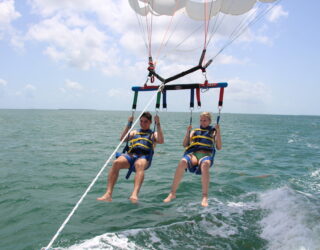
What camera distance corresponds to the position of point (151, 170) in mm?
10203

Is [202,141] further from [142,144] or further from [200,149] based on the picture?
[142,144]

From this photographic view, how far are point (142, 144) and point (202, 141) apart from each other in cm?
123

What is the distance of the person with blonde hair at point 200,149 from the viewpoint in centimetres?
540

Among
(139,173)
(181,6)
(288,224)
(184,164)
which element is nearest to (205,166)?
(184,164)

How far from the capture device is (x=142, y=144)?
5.69 m

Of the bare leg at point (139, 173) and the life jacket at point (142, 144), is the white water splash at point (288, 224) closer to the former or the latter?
the bare leg at point (139, 173)

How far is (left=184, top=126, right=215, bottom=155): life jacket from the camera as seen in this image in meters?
5.78

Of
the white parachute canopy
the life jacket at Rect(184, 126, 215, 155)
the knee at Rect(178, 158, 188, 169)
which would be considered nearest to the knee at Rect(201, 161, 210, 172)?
the knee at Rect(178, 158, 188, 169)

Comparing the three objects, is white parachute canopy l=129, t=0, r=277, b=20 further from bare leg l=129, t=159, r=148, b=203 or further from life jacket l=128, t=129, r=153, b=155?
bare leg l=129, t=159, r=148, b=203

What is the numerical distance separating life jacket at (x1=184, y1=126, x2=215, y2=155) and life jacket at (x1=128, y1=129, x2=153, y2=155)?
790mm

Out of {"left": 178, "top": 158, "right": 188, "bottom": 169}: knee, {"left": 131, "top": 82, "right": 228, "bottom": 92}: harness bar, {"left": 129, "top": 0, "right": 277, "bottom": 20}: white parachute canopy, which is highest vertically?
{"left": 129, "top": 0, "right": 277, "bottom": 20}: white parachute canopy

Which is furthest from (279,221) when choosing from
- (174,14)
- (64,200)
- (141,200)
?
(174,14)

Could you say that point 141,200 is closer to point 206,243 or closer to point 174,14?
point 206,243

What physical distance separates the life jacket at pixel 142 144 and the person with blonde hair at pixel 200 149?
2.33 feet
